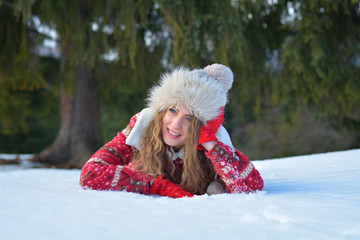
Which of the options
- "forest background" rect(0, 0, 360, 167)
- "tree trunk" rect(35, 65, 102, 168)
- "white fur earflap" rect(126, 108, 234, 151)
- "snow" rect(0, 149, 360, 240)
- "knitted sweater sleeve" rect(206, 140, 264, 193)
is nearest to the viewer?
"snow" rect(0, 149, 360, 240)

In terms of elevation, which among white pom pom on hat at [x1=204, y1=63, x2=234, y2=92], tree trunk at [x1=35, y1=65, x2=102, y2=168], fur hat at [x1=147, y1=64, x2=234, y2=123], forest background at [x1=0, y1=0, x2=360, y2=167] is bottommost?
tree trunk at [x1=35, y1=65, x2=102, y2=168]

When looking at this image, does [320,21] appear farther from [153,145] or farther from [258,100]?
[153,145]

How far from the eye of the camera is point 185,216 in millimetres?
1354

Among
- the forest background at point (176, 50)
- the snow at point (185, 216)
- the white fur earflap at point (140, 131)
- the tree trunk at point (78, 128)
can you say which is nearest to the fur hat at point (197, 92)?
the white fur earflap at point (140, 131)

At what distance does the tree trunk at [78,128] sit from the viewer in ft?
21.0

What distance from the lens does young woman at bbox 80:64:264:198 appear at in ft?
6.68

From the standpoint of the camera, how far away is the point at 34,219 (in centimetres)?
123

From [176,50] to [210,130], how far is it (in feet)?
8.78

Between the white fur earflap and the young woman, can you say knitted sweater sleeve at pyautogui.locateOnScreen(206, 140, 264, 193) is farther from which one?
the white fur earflap

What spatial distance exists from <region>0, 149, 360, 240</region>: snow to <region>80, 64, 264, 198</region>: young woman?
249mm

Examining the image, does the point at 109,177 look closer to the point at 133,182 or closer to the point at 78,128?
the point at 133,182

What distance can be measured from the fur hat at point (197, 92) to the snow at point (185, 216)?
0.52m

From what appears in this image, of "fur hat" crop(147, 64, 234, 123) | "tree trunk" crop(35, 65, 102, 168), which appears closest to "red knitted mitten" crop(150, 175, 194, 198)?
"fur hat" crop(147, 64, 234, 123)

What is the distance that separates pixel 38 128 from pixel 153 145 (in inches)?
451
